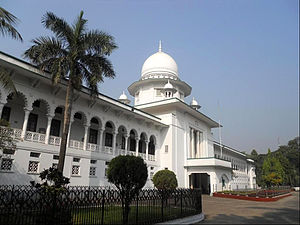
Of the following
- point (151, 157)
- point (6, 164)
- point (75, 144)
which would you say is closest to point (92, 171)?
point (75, 144)

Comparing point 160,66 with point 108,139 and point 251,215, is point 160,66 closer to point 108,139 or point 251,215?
point 108,139

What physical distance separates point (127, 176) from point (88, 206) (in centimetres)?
167

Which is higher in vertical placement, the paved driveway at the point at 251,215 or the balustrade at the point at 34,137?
the balustrade at the point at 34,137

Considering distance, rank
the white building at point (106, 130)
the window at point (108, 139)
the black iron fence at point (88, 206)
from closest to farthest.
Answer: the black iron fence at point (88, 206) < the white building at point (106, 130) < the window at point (108, 139)

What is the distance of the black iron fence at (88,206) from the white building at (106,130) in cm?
651

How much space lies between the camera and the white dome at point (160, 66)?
38.5m

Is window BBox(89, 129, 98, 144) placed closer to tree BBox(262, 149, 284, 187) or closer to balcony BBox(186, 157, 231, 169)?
balcony BBox(186, 157, 231, 169)

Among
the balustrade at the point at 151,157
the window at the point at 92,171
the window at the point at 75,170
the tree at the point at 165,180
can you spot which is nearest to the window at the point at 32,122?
the window at the point at 75,170

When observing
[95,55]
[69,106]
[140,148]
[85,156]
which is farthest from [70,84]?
[140,148]

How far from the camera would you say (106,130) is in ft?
79.9

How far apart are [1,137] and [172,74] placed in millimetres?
30273

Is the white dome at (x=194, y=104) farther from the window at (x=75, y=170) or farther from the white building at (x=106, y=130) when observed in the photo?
the window at (x=75, y=170)

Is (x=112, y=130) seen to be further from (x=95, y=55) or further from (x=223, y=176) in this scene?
(x=223, y=176)

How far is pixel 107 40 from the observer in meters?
14.8
